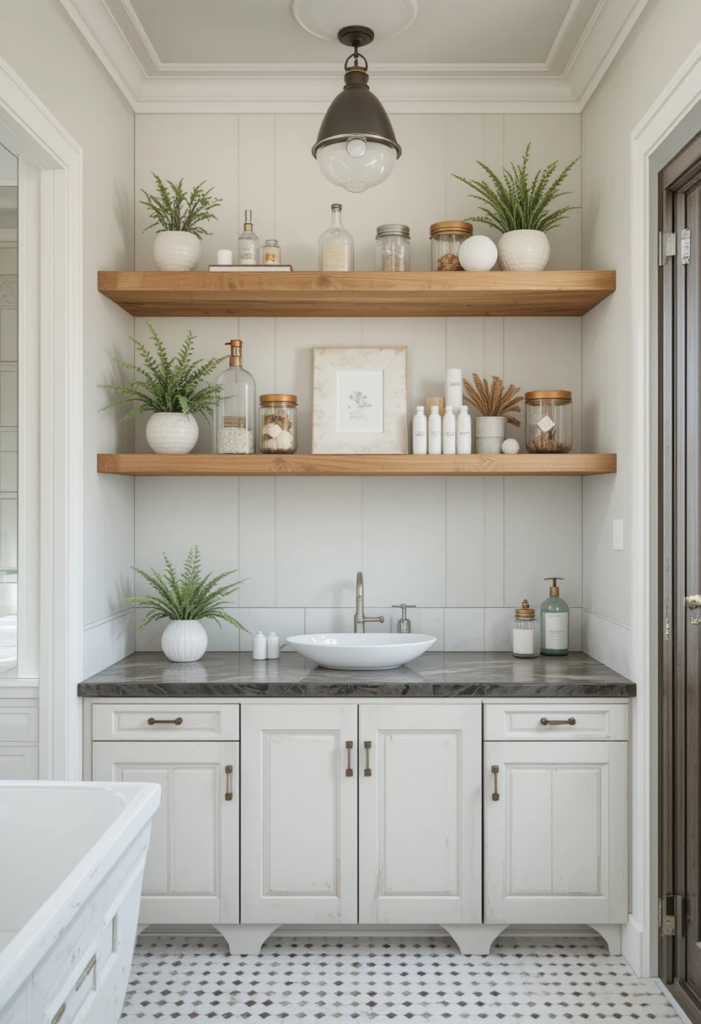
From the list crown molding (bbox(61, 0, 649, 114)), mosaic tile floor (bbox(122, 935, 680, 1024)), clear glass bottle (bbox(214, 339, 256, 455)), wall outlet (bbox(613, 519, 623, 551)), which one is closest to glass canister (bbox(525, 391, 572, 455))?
wall outlet (bbox(613, 519, 623, 551))

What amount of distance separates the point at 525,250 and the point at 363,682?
1.54 meters

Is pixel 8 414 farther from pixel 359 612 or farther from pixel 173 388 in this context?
pixel 359 612

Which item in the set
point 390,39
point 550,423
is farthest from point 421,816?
point 390,39

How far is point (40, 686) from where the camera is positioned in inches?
98.5

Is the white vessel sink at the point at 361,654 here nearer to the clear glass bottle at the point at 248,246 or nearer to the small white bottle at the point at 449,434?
the small white bottle at the point at 449,434

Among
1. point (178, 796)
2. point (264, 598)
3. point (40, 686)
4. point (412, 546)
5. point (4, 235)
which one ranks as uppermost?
point (4, 235)

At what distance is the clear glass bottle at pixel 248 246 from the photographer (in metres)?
2.94

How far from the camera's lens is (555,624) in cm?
300

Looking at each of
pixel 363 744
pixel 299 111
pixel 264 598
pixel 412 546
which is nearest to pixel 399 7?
pixel 299 111

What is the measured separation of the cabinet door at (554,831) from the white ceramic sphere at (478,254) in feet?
5.10

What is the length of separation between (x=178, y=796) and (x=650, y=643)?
4.87 ft

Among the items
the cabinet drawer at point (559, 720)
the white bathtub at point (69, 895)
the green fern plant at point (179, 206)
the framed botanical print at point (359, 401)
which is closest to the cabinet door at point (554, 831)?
the cabinet drawer at point (559, 720)

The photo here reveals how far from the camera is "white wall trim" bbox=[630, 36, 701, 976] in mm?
2492

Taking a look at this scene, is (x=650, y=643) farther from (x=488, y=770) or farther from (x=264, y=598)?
(x=264, y=598)
